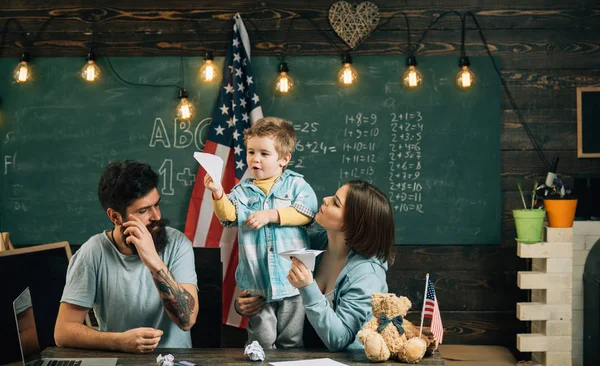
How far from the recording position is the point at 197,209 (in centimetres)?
412

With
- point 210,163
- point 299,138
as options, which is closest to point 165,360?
point 210,163

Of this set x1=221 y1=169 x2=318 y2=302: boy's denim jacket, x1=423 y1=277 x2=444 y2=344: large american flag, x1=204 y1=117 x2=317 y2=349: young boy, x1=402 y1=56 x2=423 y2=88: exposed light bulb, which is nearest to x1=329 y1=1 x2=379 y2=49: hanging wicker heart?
x1=402 y1=56 x2=423 y2=88: exposed light bulb

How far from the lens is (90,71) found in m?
4.07

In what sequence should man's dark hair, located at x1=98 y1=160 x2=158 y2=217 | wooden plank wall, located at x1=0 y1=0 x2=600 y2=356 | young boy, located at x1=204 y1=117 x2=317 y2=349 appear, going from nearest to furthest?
man's dark hair, located at x1=98 y1=160 x2=158 y2=217, young boy, located at x1=204 y1=117 x2=317 y2=349, wooden plank wall, located at x1=0 y1=0 x2=600 y2=356

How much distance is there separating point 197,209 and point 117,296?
162cm

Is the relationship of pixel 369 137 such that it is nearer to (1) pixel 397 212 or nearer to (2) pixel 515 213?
(1) pixel 397 212

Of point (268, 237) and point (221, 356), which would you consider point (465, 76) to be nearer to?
point (268, 237)

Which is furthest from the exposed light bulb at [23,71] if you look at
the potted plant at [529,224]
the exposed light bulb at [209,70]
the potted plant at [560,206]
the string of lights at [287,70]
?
the potted plant at [560,206]

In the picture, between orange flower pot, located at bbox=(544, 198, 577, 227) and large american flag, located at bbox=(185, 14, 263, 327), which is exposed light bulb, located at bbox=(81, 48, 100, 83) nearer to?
large american flag, located at bbox=(185, 14, 263, 327)

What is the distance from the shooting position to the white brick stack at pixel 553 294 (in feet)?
12.4

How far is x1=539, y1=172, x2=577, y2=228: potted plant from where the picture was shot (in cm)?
380

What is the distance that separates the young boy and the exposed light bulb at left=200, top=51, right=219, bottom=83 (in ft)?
3.48

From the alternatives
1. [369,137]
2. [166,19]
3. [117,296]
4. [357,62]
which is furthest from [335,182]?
[117,296]

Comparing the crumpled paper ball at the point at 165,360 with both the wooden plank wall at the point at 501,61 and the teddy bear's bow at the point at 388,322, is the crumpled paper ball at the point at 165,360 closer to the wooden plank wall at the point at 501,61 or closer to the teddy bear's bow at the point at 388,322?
the teddy bear's bow at the point at 388,322
